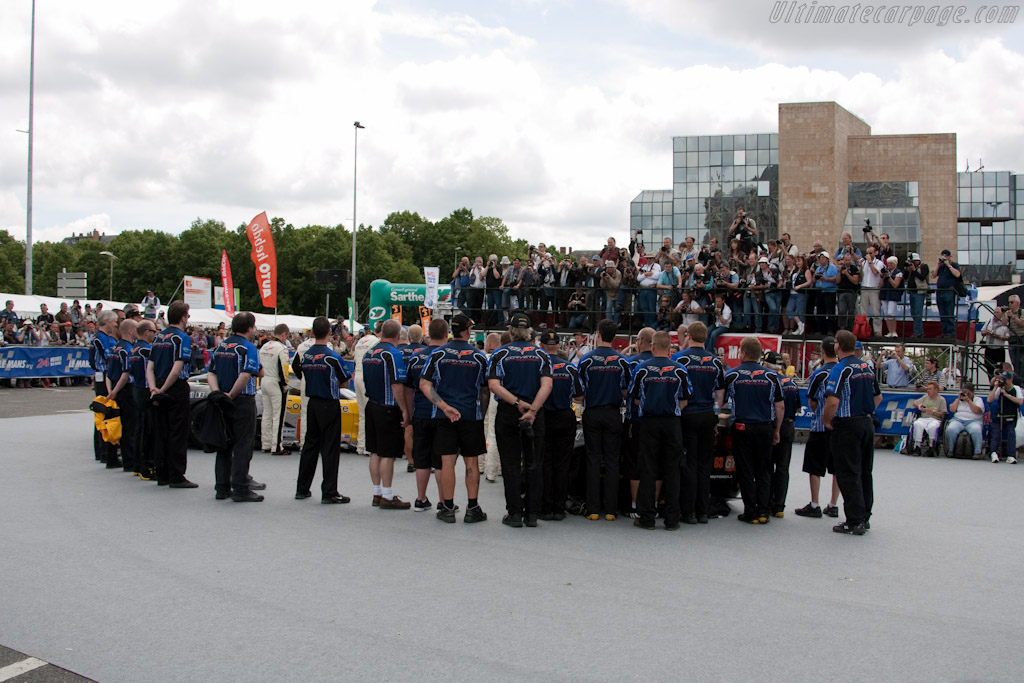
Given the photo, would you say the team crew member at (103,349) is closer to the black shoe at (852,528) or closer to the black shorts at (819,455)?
the black shorts at (819,455)

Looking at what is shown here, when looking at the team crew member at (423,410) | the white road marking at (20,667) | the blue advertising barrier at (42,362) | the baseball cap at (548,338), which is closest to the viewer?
the white road marking at (20,667)

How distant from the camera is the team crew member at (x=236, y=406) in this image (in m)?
8.66

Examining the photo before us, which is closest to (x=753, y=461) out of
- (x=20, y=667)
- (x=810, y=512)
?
(x=810, y=512)

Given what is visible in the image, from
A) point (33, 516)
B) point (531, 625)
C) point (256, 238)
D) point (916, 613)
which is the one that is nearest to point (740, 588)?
point (916, 613)

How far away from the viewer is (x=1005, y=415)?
44.3 feet

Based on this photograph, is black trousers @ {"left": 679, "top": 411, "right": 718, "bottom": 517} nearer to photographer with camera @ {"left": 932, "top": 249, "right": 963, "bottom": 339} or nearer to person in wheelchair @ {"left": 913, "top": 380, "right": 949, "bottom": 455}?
person in wheelchair @ {"left": 913, "top": 380, "right": 949, "bottom": 455}

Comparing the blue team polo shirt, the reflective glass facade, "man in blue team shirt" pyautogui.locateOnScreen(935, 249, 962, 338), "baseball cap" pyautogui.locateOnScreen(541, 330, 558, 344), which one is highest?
the reflective glass facade

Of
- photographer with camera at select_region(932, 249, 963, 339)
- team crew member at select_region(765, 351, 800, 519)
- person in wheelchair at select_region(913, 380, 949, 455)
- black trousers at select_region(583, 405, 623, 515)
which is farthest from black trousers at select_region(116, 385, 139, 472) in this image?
photographer with camera at select_region(932, 249, 963, 339)

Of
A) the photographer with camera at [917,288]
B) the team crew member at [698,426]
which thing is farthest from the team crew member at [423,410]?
the photographer with camera at [917,288]

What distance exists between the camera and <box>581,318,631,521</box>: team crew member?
8094 millimetres

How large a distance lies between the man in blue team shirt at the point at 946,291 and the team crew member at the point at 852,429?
742cm

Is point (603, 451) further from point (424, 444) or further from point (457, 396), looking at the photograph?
point (424, 444)

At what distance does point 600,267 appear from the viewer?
16.4m

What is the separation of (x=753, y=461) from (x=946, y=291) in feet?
26.4
